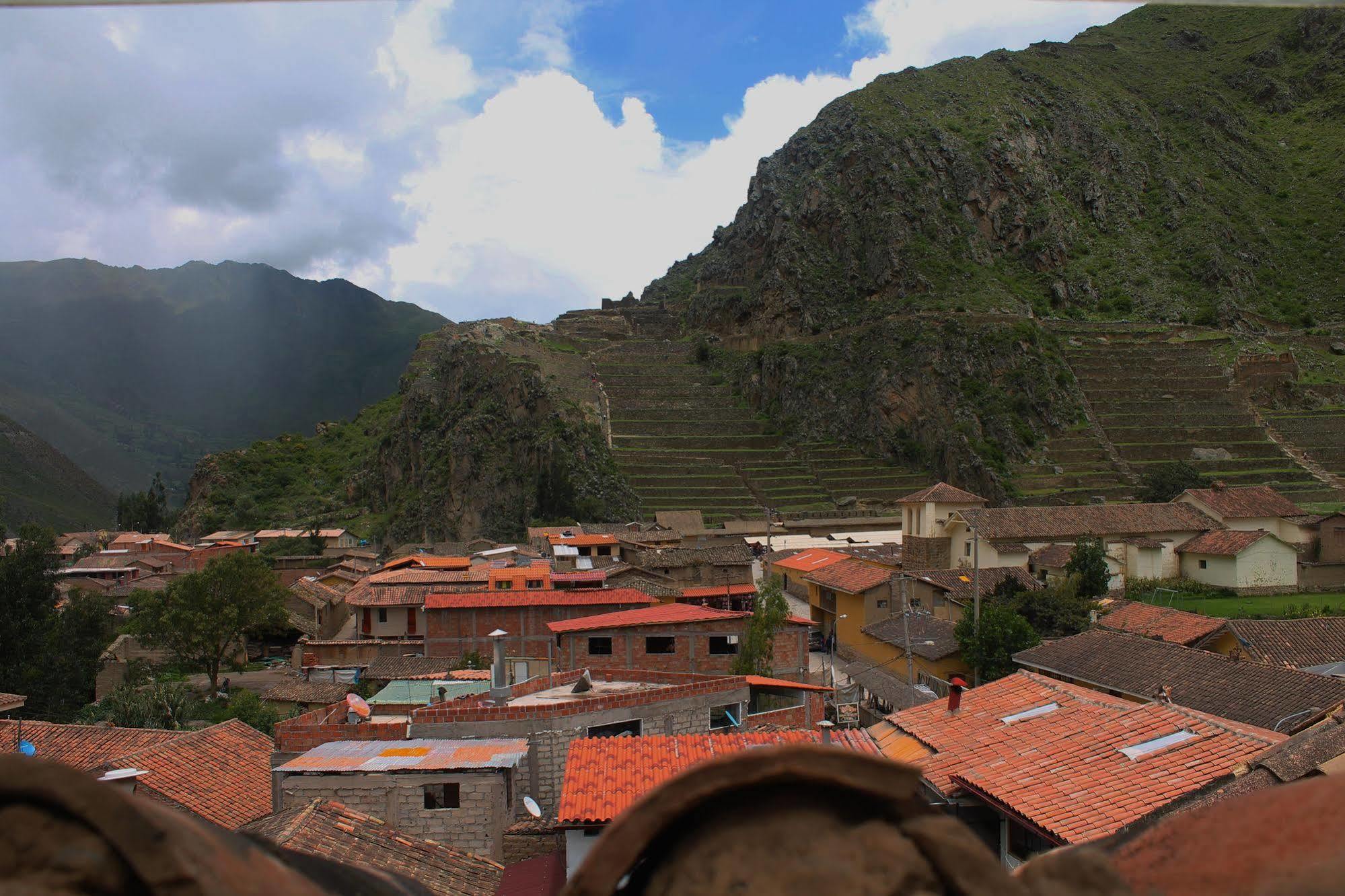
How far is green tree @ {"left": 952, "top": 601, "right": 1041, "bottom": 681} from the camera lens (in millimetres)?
21969

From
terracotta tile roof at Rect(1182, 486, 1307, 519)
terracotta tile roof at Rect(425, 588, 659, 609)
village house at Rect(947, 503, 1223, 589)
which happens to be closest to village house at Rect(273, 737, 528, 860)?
terracotta tile roof at Rect(425, 588, 659, 609)

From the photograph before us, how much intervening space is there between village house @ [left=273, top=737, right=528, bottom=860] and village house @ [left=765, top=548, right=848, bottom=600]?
27441 mm

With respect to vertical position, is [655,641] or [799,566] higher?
[655,641]

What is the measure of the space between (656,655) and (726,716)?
15.3 ft

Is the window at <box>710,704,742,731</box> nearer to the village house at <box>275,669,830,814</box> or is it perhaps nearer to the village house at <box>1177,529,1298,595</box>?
the village house at <box>275,669,830,814</box>

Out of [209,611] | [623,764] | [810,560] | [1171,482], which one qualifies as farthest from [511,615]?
[1171,482]

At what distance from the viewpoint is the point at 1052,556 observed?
112ft

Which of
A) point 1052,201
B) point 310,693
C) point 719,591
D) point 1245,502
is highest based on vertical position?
point 1052,201

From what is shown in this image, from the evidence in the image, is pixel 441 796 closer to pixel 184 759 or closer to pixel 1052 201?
pixel 184 759

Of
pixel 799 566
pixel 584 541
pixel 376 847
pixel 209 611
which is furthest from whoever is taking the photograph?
pixel 584 541

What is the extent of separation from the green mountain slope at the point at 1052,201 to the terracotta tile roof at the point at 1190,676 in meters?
67.0

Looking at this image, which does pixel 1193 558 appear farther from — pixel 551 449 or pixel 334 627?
pixel 551 449

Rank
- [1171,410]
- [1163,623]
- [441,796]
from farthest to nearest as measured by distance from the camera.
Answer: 1. [1171,410]
2. [1163,623]
3. [441,796]

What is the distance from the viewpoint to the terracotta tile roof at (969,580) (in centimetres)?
3012
